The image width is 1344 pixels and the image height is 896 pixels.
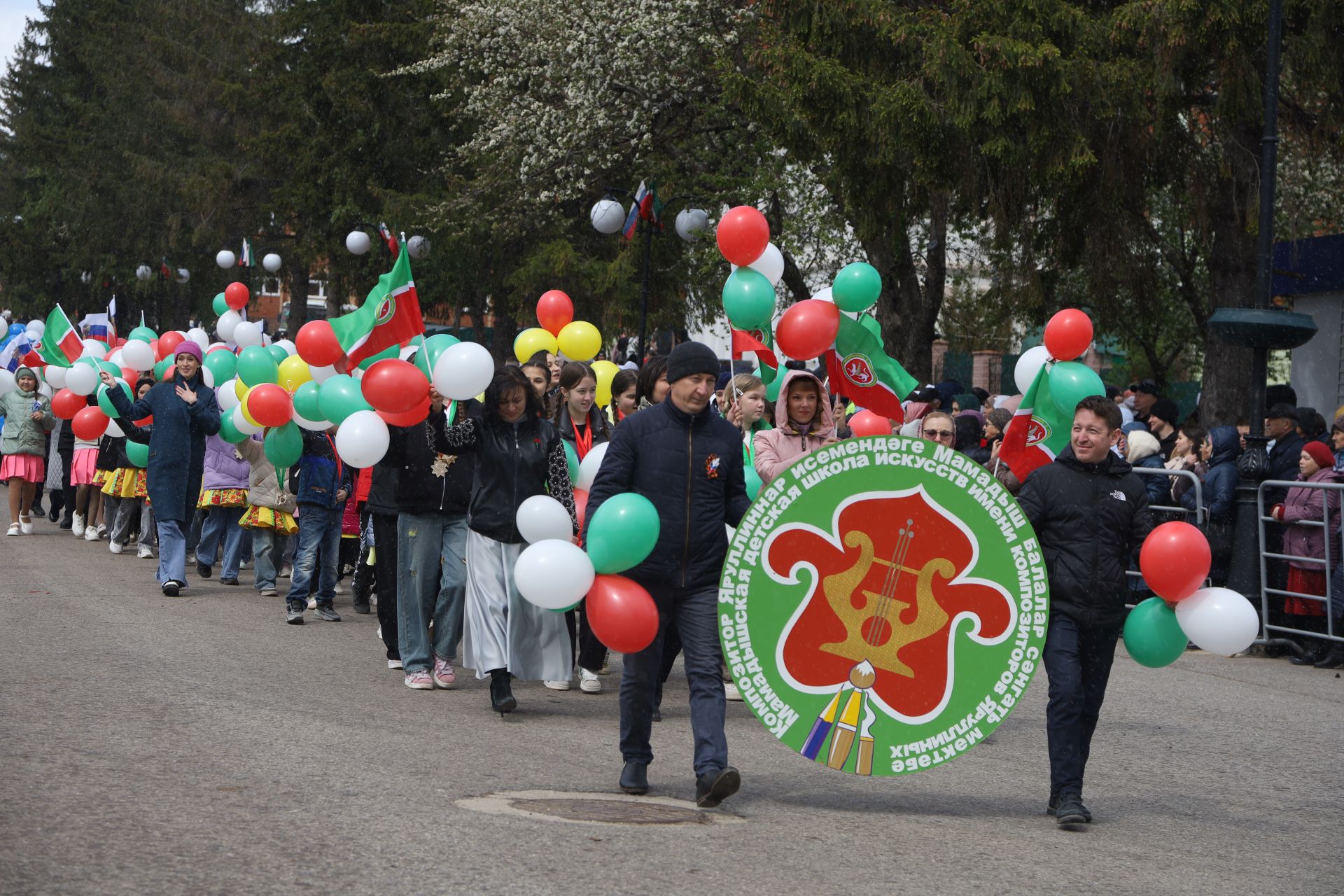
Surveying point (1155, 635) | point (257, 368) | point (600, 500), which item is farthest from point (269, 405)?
point (1155, 635)

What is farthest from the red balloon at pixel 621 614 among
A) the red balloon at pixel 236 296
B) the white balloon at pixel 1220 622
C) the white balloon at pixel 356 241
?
the white balloon at pixel 356 241

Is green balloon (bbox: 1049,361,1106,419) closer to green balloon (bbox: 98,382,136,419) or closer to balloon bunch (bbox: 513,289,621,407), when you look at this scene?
balloon bunch (bbox: 513,289,621,407)

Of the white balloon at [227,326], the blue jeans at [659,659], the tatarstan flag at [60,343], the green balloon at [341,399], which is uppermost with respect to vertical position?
the white balloon at [227,326]

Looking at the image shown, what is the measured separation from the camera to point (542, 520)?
6.55 metres

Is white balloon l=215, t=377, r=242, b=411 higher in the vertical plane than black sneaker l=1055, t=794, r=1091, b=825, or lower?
higher

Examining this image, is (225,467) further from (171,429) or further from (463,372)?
(463,372)

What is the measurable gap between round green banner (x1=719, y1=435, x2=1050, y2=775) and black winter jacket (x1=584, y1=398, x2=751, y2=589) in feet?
0.71

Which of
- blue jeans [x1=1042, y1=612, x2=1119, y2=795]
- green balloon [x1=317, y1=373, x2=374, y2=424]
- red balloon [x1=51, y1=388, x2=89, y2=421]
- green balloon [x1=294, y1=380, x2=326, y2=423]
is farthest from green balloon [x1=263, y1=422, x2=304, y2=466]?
blue jeans [x1=1042, y1=612, x2=1119, y2=795]

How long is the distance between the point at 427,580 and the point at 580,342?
3.05m

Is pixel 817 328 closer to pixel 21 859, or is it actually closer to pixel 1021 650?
pixel 1021 650

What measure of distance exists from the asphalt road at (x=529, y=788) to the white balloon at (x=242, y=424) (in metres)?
2.51

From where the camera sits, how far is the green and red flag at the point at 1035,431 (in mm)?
8234

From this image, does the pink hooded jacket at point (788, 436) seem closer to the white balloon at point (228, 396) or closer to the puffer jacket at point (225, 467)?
the white balloon at point (228, 396)

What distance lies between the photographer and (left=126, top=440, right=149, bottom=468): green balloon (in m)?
16.1
